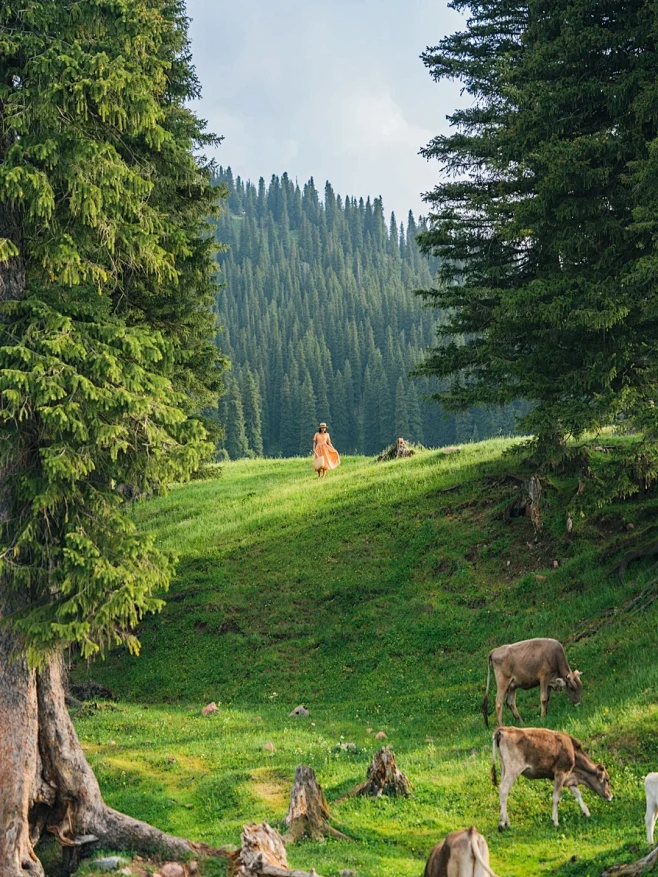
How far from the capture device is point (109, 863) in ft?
34.6

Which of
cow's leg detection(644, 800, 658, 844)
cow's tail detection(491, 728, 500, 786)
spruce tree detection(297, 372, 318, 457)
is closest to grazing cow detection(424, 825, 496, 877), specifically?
cow's leg detection(644, 800, 658, 844)

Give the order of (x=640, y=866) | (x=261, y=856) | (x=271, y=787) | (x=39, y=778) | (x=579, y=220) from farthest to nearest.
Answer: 1. (x=579, y=220)
2. (x=271, y=787)
3. (x=39, y=778)
4. (x=261, y=856)
5. (x=640, y=866)

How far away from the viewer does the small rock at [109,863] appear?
10.5 metres

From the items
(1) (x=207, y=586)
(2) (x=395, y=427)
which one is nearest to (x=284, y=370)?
(2) (x=395, y=427)

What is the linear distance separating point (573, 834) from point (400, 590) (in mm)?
12676

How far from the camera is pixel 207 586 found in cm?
2622

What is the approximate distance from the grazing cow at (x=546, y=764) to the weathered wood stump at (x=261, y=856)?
293 cm

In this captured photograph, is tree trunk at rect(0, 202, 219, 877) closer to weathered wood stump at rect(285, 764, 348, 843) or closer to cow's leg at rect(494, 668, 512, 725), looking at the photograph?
weathered wood stump at rect(285, 764, 348, 843)

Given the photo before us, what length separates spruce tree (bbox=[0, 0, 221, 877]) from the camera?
417 inches

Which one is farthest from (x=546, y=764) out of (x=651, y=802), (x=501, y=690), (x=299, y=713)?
(x=299, y=713)

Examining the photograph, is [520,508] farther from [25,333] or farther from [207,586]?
[25,333]

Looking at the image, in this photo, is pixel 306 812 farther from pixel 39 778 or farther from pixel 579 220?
pixel 579 220

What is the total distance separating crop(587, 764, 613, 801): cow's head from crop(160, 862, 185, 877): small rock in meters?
5.19

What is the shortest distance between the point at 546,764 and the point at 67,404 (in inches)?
293
